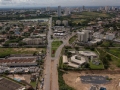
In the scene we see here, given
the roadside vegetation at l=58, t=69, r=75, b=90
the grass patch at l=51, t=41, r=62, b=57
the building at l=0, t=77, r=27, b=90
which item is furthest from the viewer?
the grass patch at l=51, t=41, r=62, b=57

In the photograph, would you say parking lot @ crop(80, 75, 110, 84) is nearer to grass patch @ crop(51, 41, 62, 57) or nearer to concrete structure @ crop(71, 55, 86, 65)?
concrete structure @ crop(71, 55, 86, 65)

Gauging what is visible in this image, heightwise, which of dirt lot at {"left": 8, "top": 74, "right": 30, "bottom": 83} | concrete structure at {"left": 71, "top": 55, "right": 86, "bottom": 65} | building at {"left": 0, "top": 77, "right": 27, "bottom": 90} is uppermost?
concrete structure at {"left": 71, "top": 55, "right": 86, "bottom": 65}

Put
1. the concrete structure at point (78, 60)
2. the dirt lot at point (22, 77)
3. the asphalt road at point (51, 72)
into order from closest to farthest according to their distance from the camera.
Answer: the asphalt road at point (51, 72), the dirt lot at point (22, 77), the concrete structure at point (78, 60)

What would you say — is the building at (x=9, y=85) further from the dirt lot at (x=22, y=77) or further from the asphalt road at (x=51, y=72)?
the asphalt road at (x=51, y=72)

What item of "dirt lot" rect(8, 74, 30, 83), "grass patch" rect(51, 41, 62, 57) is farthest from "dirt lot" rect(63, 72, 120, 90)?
"grass patch" rect(51, 41, 62, 57)

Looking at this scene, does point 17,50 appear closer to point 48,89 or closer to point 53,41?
point 53,41

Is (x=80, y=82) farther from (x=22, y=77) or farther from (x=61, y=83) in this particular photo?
(x=22, y=77)

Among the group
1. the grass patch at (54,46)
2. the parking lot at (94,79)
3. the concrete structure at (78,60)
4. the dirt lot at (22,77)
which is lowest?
the parking lot at (94,79)

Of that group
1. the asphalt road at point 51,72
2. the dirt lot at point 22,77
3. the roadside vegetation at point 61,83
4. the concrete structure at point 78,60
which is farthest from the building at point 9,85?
the concrete structure at point 78,60

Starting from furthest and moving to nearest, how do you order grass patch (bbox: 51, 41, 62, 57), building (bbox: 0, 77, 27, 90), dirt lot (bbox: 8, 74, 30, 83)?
grass patch (bbox: 51, 41, 62, 57)
dirt lot (bbox: 8, 74, 30, 83)
building (bbox: 0, 77, 27, 90)

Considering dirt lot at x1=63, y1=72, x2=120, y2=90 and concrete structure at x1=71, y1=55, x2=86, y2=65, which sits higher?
concrete structure at x1=71, y1=55, x2=86, y2=65

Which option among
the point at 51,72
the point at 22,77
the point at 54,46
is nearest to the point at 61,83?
the point at 51,72

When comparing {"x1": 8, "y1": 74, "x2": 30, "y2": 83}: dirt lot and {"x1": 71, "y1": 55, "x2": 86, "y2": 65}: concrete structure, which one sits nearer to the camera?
{"x1": 8, "y1": 74, "x2": 30, "y2": 83}: dirt lot

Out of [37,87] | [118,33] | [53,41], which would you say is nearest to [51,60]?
[37,87]
